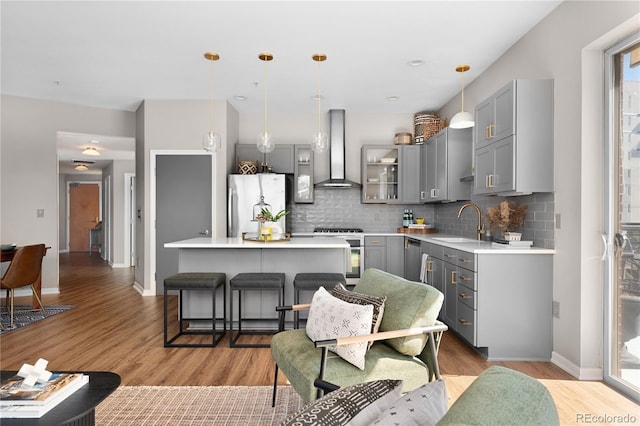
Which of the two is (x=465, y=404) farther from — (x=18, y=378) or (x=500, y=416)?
(x=18, y=378)

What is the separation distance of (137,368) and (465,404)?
3022 millimetres

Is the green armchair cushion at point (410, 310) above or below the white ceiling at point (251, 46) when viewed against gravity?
below

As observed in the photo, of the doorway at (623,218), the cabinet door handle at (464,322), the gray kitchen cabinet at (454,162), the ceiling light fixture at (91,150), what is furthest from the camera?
the ceiling light fixture at (91,150)

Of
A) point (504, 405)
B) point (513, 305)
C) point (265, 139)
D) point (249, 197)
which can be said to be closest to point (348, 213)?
point (249, 197)

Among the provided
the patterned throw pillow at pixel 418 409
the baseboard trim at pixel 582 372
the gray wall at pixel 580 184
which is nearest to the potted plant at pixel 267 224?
the gray wall at pixel 580 184

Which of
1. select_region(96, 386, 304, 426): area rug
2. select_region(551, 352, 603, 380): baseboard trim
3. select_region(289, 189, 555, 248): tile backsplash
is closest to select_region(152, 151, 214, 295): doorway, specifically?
select_region(289, 189, 555, 248): tile backsplash

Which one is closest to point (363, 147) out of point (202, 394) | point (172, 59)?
point (172, 59)

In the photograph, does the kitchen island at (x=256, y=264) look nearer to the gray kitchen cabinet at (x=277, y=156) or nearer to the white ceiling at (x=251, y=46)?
the white ceiling at (x=251, y=46)

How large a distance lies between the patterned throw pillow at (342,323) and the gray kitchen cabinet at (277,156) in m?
4.23

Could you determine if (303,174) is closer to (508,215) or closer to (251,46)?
(251,46)

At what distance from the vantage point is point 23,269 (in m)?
4.63

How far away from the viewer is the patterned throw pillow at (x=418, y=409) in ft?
2.67

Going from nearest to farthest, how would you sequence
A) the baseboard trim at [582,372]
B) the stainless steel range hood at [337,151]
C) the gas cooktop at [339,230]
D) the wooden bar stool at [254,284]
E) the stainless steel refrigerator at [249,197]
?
1. the baseboard trim at [582,372]
2. the wooden bar stool at [254,284]
3. the stainless steel refrigerator at [249,197]
4. the gas cooktop at [339,230]
5. the stainless steel range hood at [337,151]

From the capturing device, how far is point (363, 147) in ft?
21.0
